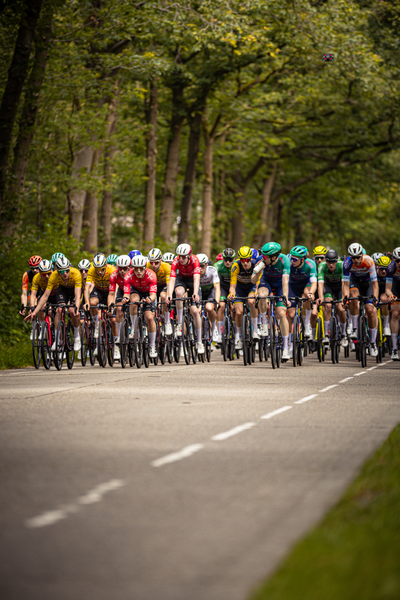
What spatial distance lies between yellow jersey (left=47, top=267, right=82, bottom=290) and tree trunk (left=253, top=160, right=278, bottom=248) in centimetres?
2662

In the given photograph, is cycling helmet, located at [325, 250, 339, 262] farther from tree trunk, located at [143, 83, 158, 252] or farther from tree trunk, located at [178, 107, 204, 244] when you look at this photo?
tree trunk, located at [178, 107, 204, 244]

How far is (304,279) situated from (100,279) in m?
4.18

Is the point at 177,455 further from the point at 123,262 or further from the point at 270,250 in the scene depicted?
the point at 123,262

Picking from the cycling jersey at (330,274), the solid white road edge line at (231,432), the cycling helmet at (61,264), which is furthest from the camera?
the cycling jersey at (330,274)

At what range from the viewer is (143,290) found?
17469 mm

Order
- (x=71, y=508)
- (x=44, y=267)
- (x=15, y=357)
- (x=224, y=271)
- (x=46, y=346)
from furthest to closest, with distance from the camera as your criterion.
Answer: (x=224, y=271), (x=15, y=357), (x=44, y=267), (x=46, y=346), (x=71, y=508)

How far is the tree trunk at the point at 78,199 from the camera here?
28.7 meters

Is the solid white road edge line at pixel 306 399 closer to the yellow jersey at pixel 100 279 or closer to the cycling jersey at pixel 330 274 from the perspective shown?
the yellow jersey at pixel 100 279

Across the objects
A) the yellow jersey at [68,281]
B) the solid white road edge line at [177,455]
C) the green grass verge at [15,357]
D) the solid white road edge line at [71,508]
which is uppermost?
the yellow jersey at [68,281]

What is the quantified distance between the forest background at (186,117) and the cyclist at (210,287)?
17.7 ft

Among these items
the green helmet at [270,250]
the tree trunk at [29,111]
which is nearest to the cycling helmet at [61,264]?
the green helmet at [270,250]

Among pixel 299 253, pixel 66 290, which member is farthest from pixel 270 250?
pixel 66 290

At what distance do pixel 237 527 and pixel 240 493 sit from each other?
818 millimetres

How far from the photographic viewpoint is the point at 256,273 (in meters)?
17.0
